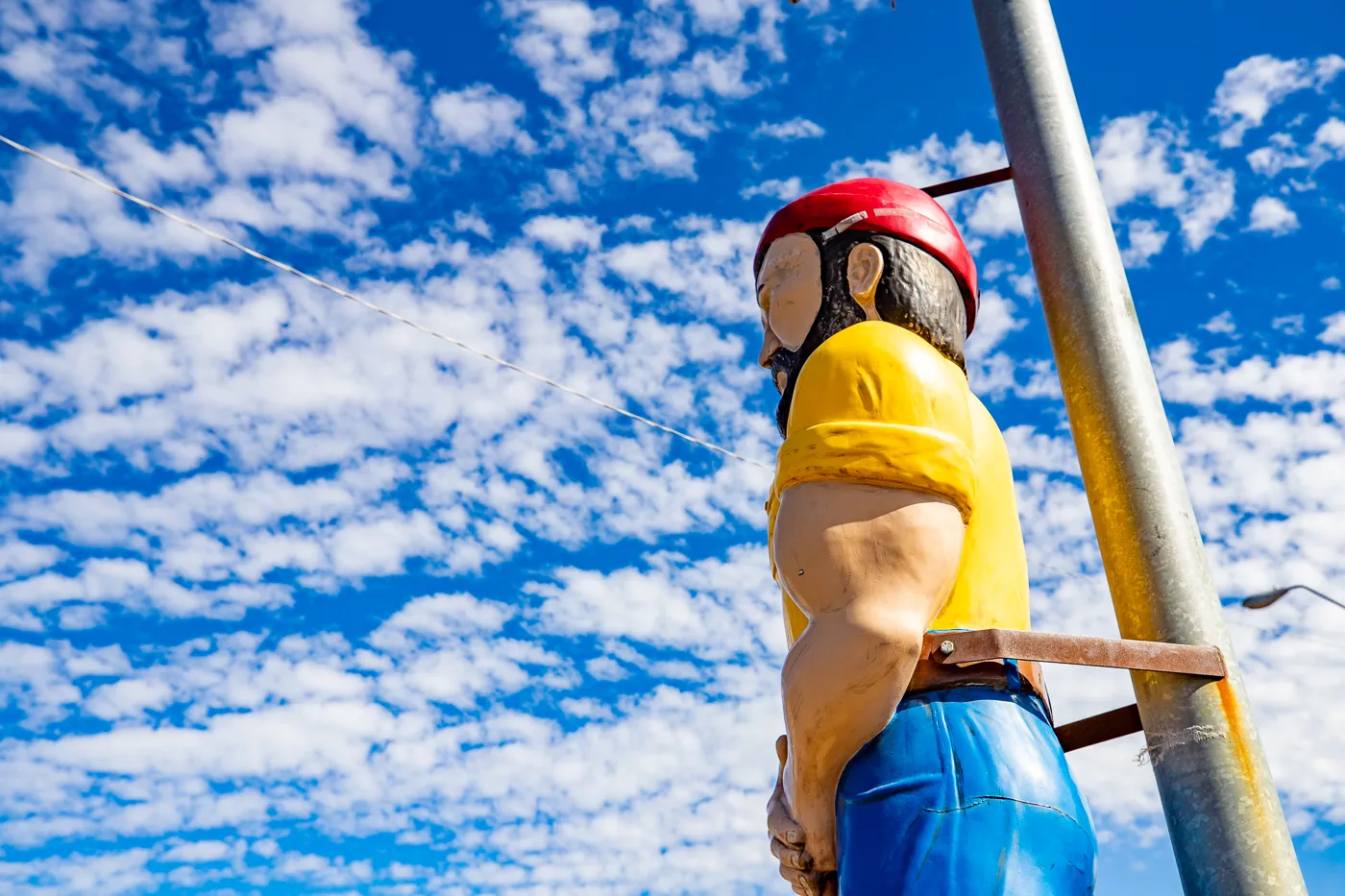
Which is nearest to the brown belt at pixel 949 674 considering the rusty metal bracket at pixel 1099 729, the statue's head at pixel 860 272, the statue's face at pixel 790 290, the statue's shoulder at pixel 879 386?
the rusty metal bracket at pixel 1099 729

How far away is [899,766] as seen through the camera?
2463mm

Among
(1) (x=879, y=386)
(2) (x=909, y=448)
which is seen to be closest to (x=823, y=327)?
(1) (x=879, y=386)

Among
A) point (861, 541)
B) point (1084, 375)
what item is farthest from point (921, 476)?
point (1084, 375)

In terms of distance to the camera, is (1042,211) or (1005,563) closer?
(1005,563)

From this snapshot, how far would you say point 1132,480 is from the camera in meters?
2.74

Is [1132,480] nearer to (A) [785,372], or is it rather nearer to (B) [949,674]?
(B) [949,674]

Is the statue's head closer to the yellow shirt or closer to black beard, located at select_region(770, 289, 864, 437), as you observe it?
black beard, located at select_region(770, 289, 864, 437)

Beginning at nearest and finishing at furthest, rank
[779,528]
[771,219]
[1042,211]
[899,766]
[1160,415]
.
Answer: [899,766] < [779,528] < [1160,415] < [1042,211] < [771,219]

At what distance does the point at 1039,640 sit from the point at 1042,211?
116cm

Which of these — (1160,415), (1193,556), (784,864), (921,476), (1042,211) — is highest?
(1042,211)

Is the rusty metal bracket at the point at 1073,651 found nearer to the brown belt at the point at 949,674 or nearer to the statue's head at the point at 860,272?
the brown belt at the point at 949,674

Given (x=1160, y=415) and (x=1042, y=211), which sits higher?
(x=1042, y=211)

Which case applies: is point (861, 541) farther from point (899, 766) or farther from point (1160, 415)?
point (1160, 415)

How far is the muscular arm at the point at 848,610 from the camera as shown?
8.13 ft
